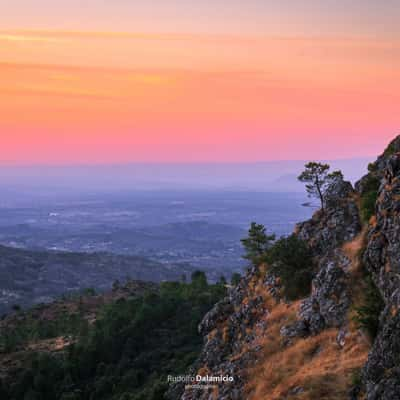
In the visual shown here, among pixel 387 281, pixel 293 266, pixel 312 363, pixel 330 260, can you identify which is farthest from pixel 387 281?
pixel 293 266

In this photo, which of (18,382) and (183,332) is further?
(183,332)

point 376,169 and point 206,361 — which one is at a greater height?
point 376,169

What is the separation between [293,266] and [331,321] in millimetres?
9202

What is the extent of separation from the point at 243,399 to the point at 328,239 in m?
15.3

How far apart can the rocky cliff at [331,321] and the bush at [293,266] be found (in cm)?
65

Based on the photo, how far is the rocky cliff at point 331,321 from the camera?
66.2 ft

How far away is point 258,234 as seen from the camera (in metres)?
49.0

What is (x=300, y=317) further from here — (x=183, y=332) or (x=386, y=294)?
(x=183, y=332)

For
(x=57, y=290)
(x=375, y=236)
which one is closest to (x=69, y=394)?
(x=375, y=236)

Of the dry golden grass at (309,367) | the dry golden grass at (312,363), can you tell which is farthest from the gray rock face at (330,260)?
the dry golden grass at (309,367)

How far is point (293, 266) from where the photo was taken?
36281 millimetres

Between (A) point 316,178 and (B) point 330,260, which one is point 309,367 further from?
(A) point 316,178

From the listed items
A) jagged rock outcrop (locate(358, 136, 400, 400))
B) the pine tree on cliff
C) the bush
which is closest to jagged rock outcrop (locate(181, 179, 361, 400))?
the bush

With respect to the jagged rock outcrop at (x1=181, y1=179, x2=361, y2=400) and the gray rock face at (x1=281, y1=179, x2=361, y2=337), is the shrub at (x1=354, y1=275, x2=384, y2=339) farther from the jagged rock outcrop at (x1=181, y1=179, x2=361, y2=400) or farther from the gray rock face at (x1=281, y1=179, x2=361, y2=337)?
the gray rock face at (x1=281, y1=179, x2=361, y2=337)
